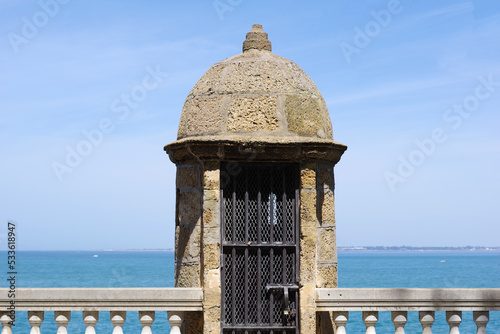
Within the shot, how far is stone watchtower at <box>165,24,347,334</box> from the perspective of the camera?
19.3 feet

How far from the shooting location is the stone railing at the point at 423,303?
5.51m

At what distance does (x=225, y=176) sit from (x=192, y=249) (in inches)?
29.1

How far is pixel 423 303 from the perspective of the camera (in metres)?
5.54

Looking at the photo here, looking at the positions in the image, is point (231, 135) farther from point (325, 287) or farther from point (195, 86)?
point (325, 287)

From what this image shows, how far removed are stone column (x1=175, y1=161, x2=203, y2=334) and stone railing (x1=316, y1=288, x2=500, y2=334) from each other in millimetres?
1298

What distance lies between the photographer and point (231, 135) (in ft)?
19.3

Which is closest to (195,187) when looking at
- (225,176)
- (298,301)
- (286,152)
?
(225,176)

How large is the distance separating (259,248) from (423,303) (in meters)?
1.47

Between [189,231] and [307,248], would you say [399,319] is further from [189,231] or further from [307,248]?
[189,231]

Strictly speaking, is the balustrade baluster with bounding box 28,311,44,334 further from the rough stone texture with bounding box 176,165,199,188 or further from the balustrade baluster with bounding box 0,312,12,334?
the rough stone texture with bounding box 176,165,199,188

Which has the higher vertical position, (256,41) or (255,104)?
(256,41)

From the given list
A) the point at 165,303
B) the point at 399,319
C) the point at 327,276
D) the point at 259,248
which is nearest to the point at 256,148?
the point at 259,248

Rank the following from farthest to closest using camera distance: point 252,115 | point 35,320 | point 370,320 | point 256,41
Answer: point 256,41, point 252,115, point 370,320, point 35,320

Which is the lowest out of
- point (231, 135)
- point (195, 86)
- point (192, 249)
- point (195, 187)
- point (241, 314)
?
point (241, 314)
